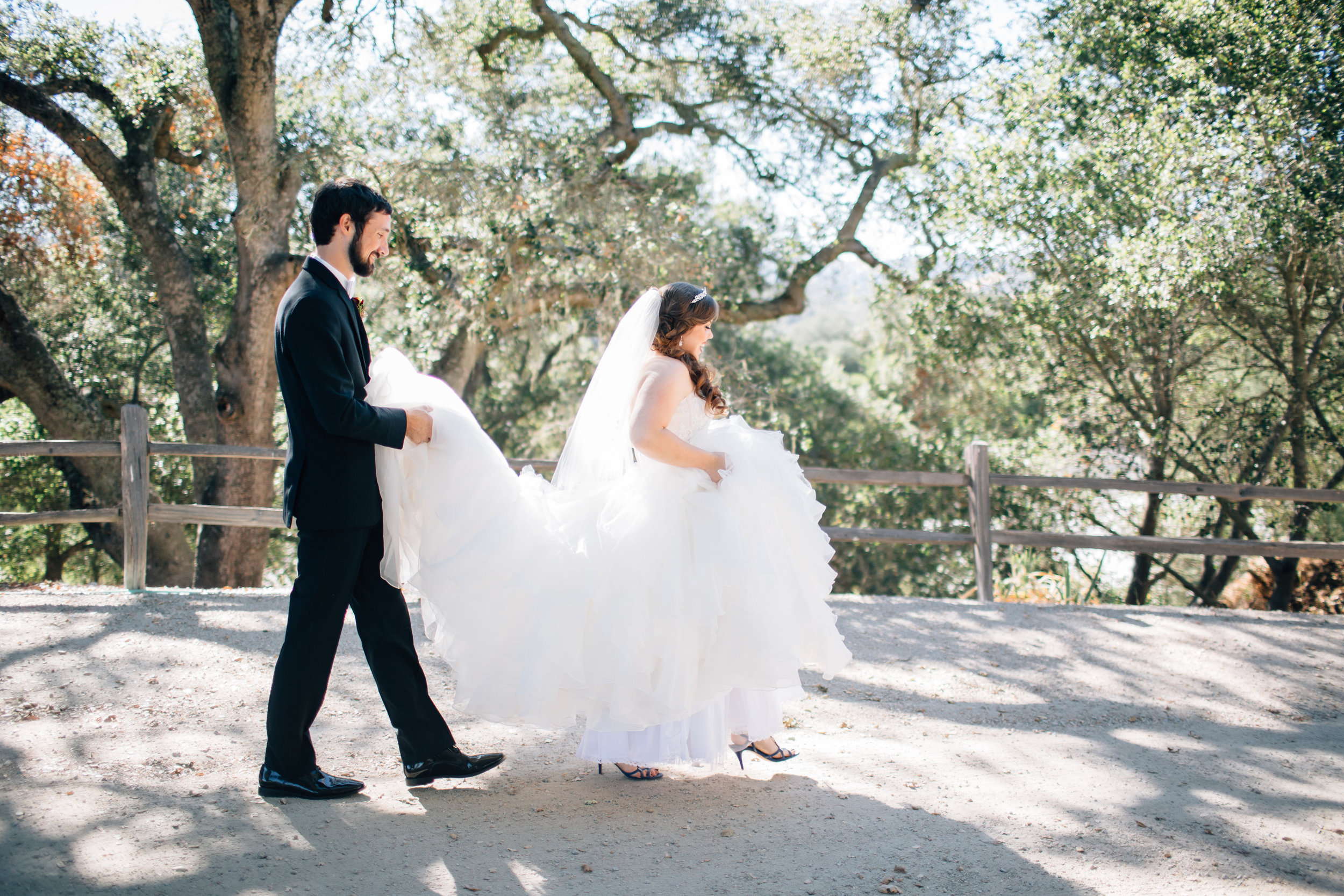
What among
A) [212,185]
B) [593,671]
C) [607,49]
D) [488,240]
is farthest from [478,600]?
[212,185]

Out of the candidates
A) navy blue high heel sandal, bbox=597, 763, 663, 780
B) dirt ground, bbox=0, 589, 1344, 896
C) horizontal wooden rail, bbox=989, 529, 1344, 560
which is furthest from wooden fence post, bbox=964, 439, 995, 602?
navy blue high heel sandal, bbox=597, 763, 663, 780

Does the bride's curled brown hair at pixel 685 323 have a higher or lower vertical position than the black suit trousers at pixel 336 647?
higher

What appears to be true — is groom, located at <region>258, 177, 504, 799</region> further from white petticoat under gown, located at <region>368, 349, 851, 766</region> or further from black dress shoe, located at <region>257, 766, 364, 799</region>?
white petticoat under gown, located at <region>368, 349, 851, 766</region>

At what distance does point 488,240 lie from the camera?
8.45 m

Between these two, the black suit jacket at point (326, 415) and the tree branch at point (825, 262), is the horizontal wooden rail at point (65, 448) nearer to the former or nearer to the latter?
the black suit jacket at point (326, 415)

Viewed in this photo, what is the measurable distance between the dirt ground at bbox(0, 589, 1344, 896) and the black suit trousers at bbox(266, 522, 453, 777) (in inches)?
8.3

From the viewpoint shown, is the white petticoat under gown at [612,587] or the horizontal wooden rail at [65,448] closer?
the white petticoat under gown at [612,587]

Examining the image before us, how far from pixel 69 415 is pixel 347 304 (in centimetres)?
782

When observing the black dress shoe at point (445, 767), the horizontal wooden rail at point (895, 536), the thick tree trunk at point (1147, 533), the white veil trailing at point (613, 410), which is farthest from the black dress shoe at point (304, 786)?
the thick tree trunk at point (1147, 533)

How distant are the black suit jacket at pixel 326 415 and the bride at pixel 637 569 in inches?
5.3

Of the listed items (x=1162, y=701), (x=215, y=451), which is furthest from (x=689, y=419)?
(x=215, y=451)

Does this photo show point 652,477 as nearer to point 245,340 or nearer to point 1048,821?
point 1048,821

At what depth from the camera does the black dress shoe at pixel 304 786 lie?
280 cm

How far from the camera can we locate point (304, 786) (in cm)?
282
